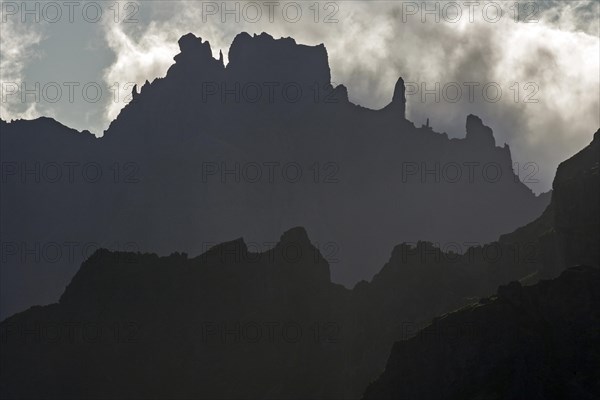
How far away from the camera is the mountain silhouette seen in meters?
141

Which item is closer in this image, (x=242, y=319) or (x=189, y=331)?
(x=242, y=319)

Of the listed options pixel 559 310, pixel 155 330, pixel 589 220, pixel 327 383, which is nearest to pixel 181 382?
pixel 155 330

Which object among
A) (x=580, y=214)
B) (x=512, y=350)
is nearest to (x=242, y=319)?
(x=580, y=214)

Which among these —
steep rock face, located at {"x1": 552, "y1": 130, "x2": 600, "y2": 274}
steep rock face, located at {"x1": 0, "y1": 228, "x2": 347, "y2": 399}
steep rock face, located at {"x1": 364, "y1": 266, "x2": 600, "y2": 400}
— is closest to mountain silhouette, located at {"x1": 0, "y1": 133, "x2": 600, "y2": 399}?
steep rock face, located at {"x1": 0, "y1": 228, "x2": 347, "y2": 399}

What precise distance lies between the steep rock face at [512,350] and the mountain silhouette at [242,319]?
141ft

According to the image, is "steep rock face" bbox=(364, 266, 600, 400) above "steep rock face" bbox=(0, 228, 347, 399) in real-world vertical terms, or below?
below

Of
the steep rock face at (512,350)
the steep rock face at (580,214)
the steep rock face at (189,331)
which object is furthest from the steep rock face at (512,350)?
the steep rock face at (189,331)

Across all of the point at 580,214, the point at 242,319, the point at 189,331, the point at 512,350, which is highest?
the point at 189,331

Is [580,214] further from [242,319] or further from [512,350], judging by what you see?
[242,319]

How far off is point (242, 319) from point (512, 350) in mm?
87488

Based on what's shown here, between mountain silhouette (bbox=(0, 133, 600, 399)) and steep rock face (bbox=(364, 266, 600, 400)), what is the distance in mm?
43094

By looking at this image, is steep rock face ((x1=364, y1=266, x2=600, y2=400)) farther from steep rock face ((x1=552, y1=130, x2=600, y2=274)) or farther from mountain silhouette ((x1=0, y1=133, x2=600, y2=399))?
mountain silhouette ((x1=0, y1=133, x2=600, y2=399))

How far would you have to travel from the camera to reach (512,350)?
73062 mm

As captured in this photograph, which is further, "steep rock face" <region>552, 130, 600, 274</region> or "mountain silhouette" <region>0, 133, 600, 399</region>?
"mountain silhouette" <region>0, 133, 600, 399</region>
